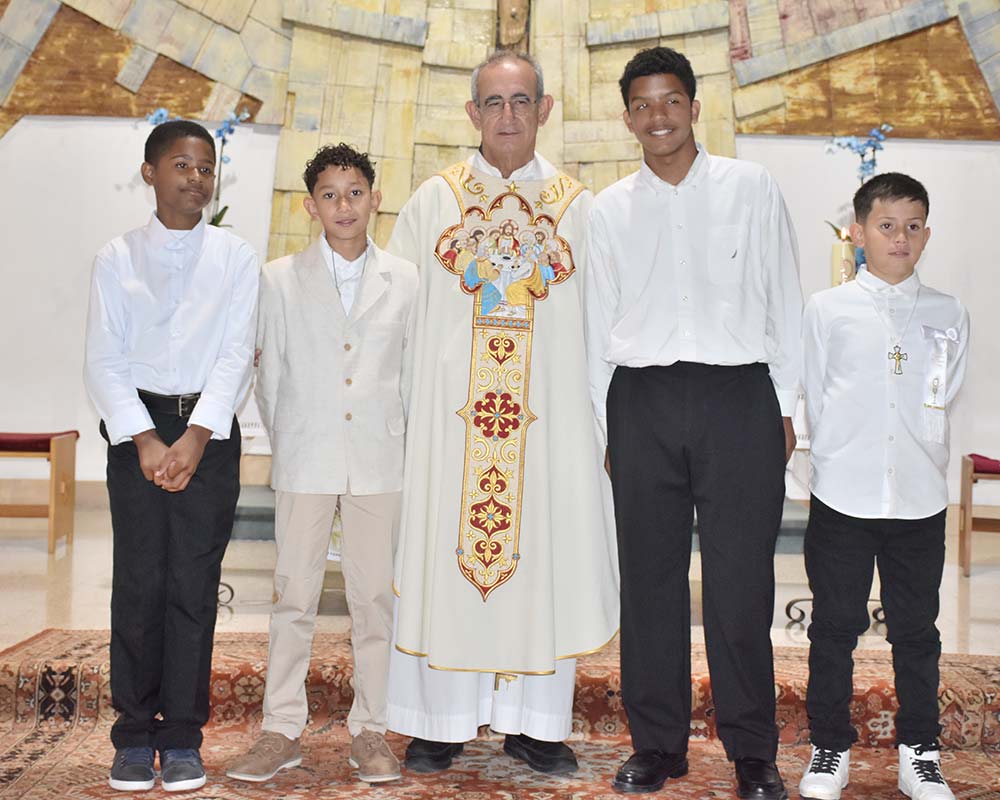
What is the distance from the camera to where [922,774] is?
8.95ft

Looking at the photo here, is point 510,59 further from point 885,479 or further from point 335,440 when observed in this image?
point 885,479

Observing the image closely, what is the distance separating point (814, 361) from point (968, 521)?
2.93 metres

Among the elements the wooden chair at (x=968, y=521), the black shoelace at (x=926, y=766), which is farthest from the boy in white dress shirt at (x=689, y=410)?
the wooden chair at (x=968, y=521)

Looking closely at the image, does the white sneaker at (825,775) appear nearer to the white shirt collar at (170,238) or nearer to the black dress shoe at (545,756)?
the black dress shoe at (545,756)

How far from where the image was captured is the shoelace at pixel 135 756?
272 centimetres

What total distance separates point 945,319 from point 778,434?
1.76ft

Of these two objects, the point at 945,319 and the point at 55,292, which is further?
the point at 55,292

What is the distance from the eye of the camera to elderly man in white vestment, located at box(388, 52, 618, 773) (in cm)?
293

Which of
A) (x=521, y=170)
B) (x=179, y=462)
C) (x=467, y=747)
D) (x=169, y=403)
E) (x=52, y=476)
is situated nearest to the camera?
(x=179, y=462)

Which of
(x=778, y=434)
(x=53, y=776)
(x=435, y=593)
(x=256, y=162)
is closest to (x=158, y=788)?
(x=53, y=776)

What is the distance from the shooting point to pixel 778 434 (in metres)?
2.71

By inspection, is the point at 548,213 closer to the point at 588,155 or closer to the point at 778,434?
the point at 778,434

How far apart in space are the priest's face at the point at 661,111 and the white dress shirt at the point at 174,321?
102 cm

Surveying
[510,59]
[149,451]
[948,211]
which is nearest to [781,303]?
[510,59]
